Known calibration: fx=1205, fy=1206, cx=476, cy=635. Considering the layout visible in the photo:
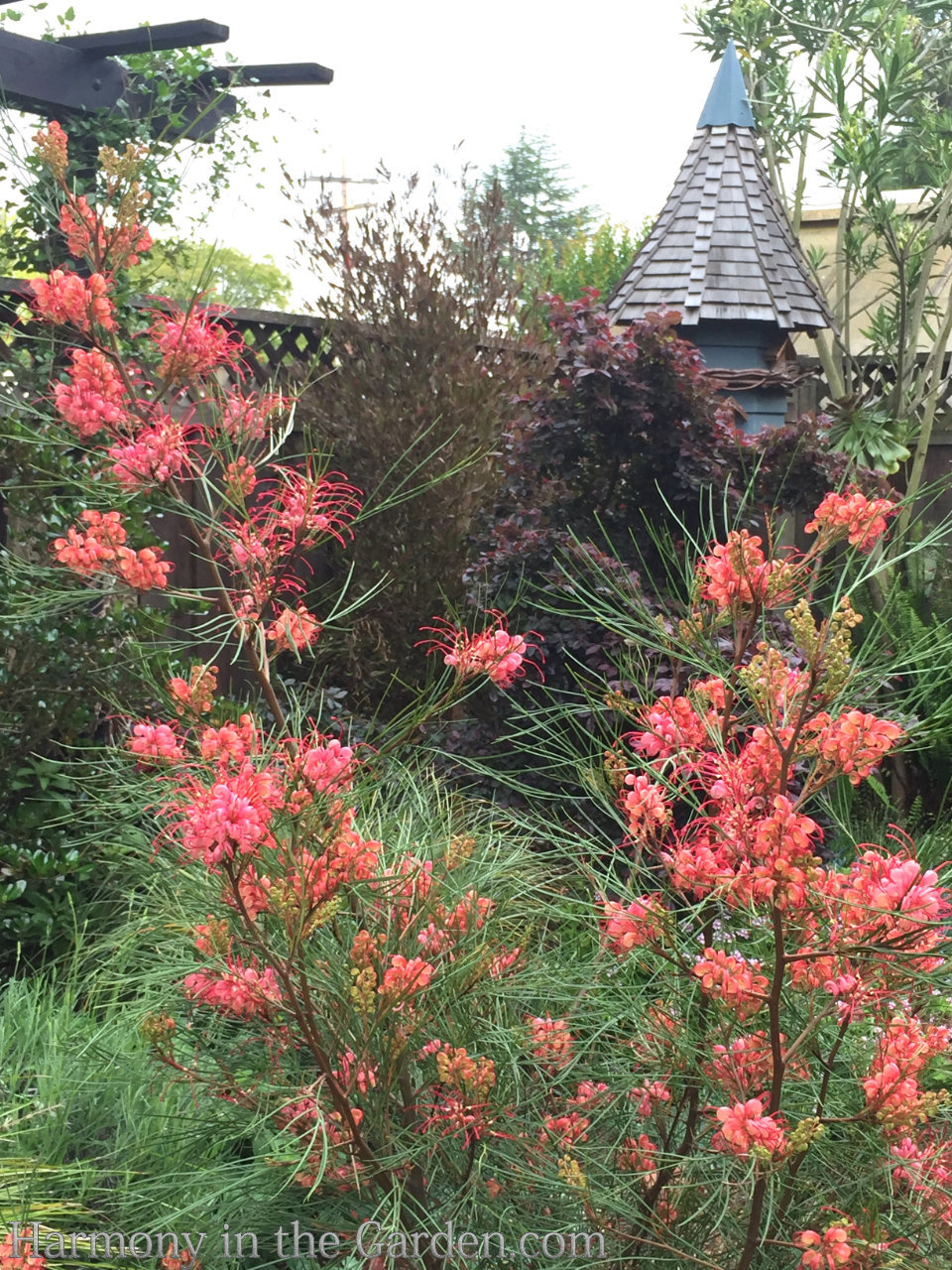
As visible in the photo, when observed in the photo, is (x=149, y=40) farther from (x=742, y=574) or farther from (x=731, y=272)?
(x=742, y=574)

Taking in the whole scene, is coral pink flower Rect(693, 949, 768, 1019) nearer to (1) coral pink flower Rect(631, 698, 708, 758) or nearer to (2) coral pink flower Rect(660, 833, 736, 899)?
(2) coral pink flower Rect(660, 833, 736, 899)

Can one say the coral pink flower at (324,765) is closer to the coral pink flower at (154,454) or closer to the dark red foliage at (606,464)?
the coral pink flower at (154,454)

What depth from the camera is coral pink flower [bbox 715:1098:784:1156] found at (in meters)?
1.32

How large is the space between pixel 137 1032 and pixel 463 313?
4343 millimetres

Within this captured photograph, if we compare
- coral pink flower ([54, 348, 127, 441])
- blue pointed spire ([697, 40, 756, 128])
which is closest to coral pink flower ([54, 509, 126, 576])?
coral pink flower ([54, 348, 127, 441])

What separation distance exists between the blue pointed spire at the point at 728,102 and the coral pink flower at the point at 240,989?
6.73 m

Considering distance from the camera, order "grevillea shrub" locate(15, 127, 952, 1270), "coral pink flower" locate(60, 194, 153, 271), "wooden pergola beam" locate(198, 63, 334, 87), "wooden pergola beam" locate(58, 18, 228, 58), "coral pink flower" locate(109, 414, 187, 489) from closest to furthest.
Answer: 1. "grevillea shrub" locate(15, 127, 952, 1270)
2. "coral pink flower" locate(109, 414, 187, 489)
3. "coral pink flower" locate(60, 194, 153, 271)
4. "wooden pergola beam" locate(58, 18, 228, 58)
5. "wooden pergola beam" locate(198, 63, 334, 87)

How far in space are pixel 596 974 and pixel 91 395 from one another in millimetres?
1198

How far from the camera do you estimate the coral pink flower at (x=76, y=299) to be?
6.30ft

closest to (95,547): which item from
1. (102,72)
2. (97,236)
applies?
(97,236)

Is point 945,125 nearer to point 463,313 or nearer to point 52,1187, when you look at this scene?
point 463,313

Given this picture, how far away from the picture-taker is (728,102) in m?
7.20

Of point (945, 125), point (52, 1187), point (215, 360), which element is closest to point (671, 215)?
point (945, 125)

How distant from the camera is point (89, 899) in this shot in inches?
152
